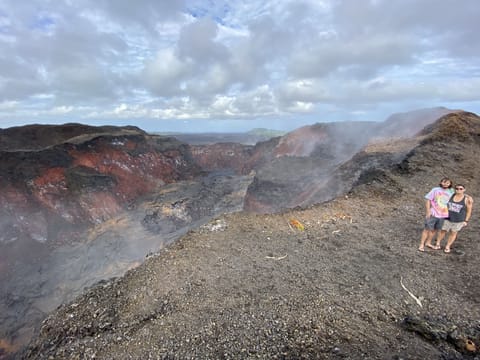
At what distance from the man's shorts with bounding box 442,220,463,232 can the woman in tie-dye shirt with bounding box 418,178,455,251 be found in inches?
2.9

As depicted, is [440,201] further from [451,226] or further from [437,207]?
[451,226]

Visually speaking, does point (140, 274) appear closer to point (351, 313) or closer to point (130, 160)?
point (351, 313)

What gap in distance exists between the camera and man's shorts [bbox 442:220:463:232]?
18.8 ft

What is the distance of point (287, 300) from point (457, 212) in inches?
162

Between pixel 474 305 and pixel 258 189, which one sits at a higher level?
pixel 474 305

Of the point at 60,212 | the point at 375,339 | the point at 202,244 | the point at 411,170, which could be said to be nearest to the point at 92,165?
the point at 60,212

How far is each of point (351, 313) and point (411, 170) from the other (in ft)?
26.7

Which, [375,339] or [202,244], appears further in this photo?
[202,244]

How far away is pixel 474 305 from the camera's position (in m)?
4.38

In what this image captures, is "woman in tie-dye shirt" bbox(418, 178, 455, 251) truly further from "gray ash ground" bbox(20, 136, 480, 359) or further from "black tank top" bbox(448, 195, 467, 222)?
"gray ash ground" bbox(20, 136, 480, 359)

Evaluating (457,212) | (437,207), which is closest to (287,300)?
(437,207)

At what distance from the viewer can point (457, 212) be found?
571cm

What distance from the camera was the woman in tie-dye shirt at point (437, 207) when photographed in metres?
5.84

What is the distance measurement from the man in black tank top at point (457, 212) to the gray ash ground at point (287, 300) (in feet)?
1.76
